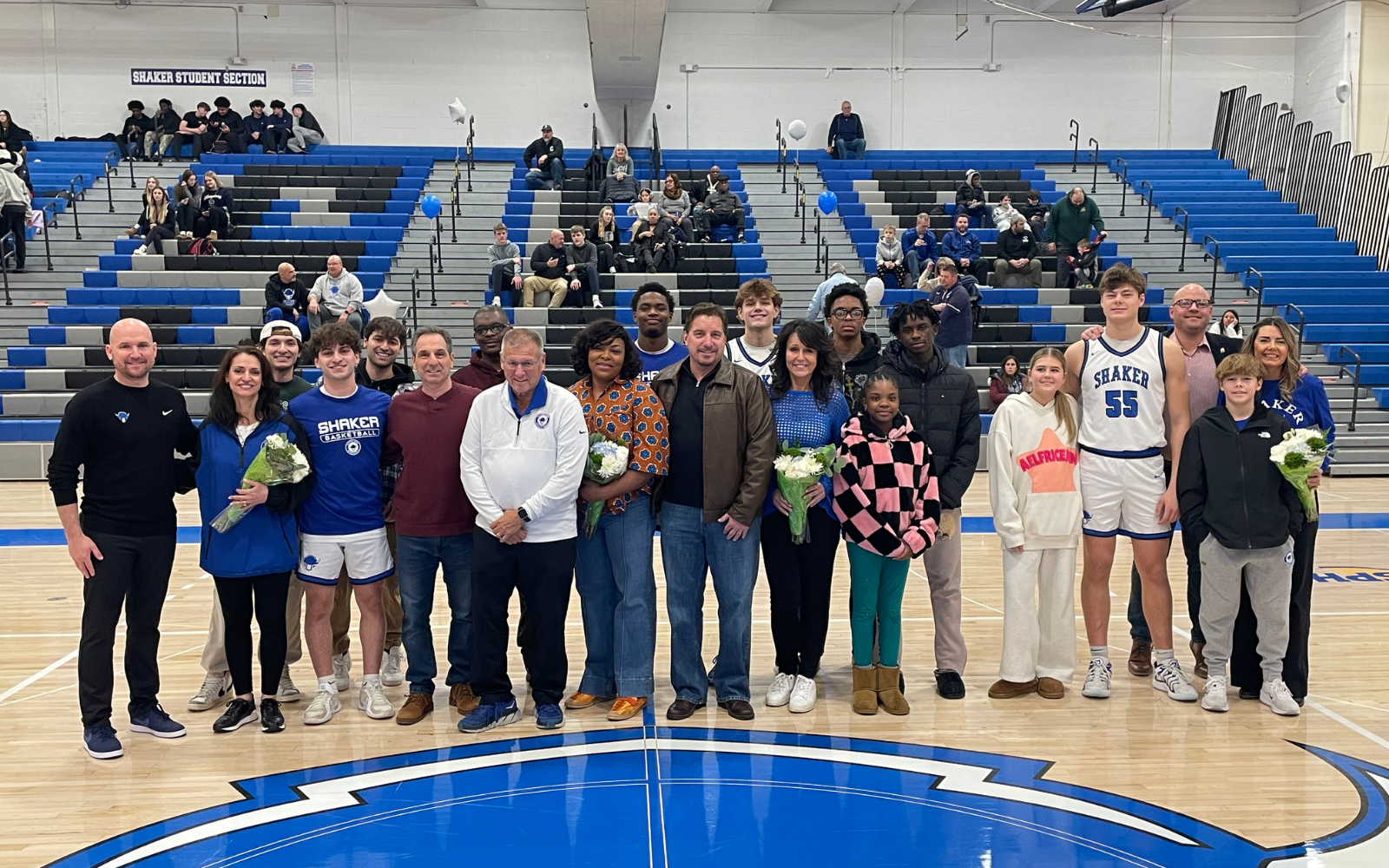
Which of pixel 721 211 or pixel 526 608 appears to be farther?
pixel 721 211

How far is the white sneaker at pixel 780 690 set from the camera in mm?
4957

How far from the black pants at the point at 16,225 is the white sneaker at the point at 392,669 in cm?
1420

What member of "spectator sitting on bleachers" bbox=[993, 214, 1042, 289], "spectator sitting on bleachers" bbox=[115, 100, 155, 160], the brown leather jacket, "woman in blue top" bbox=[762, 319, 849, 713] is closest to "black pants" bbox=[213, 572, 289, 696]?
the brown leather jacket

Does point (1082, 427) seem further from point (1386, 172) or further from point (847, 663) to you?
point (1386, 172)

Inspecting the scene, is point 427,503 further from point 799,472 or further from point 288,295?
point 288,295

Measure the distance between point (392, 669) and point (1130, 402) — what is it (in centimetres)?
363

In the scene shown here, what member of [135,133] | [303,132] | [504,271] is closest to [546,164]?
[303,132]

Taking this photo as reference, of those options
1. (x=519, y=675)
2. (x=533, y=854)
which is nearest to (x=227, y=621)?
(x=519, y=675)

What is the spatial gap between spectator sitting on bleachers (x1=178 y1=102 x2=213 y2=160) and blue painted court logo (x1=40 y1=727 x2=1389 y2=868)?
19.1 m

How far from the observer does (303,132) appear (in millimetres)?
21172

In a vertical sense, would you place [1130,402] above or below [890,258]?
below

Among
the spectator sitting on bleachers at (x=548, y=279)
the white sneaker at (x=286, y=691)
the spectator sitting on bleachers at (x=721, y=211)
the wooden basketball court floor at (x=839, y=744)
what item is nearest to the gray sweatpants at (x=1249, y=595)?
the wooden basketball court floor at (x=839, y=744)

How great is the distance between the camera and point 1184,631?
6359 mm

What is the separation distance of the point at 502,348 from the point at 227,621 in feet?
5.24
